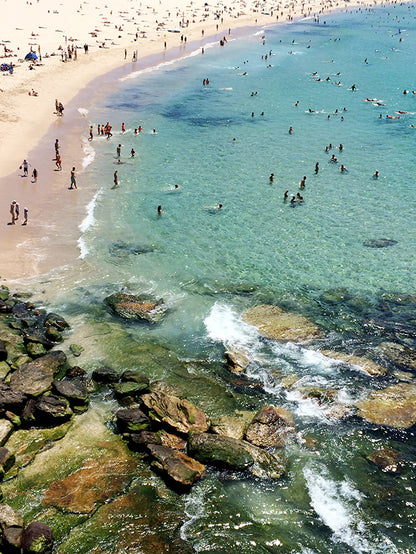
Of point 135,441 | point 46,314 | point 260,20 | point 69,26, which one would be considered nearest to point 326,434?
point 135,441

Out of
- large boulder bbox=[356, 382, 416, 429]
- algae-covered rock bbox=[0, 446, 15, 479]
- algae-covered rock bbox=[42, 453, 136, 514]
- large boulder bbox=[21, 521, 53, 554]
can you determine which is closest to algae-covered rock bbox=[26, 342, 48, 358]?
algae-covered rock bbox=[0, 446, 15, 479]

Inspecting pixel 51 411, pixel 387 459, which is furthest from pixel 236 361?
pixel 51 411

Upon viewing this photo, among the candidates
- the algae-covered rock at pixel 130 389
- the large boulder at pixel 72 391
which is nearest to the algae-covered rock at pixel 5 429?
the large boulder at pixel 72 391

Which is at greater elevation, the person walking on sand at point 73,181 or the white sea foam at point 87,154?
the white sea foam at point 87,154

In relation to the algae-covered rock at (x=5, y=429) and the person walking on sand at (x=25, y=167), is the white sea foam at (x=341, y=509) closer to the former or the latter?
the algae-covered rock at (x=5, y=429)

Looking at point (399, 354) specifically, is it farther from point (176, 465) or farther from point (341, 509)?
point (176, 465)

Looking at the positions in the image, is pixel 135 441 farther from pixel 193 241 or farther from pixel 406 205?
pixel 406 205
